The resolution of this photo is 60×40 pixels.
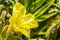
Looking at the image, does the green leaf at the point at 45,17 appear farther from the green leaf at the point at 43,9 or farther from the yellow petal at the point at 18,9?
the yellow petal at the point at 18,9

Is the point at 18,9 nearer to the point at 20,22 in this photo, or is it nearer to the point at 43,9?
the point at 20,22

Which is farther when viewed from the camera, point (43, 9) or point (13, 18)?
point (43, 9)

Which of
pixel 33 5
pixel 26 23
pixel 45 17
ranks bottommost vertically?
pixel 26 23

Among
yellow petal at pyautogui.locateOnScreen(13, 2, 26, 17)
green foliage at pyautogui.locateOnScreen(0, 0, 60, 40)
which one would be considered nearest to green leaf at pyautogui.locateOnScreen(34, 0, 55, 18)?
green foliage at pyautogui.locateOnScreen(0, 0, 60, 40)

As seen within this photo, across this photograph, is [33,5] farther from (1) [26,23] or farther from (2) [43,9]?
(1) [26,23]

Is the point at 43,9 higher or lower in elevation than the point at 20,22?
higher

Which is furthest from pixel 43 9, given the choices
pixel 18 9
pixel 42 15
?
pixel 18 9

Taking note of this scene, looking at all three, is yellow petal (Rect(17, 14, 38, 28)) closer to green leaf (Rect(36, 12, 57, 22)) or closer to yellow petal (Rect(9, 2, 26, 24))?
yellow petal (Rect(9, 2, 26, 24))

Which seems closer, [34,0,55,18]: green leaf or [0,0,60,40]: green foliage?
[0,0,60,40]: green foliage

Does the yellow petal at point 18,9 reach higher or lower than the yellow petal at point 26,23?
higher

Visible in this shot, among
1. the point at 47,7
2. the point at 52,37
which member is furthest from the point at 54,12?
the point at 52,37

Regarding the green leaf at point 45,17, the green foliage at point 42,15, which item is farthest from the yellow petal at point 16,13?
the green leaf at point 45,17

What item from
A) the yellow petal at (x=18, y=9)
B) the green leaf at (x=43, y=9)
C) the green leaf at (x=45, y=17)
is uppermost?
the green leaf at (x=43, y=9)

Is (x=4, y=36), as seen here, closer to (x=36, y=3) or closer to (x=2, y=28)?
(x=2, y=28)
